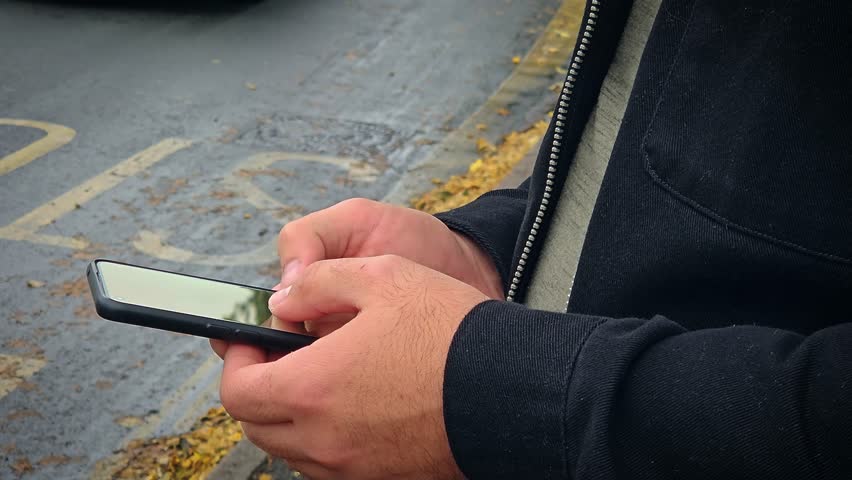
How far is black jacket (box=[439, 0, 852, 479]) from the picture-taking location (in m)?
1.09

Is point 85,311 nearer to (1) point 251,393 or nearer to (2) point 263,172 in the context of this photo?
(2) point 263,172

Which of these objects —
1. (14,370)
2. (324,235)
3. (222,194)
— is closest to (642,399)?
(324,235)

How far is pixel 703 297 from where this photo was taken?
1.35m

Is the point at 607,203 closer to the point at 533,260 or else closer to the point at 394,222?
the point at 533,260

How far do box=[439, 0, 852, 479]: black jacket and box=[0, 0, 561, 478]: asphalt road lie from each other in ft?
9.28

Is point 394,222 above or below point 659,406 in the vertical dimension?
below

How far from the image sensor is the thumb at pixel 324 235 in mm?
1631

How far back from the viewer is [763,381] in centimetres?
109

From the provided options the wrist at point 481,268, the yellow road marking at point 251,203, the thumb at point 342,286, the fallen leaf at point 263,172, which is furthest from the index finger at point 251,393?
the fallen leaf at point 263,172

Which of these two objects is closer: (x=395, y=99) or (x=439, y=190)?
(x=439, y=190)

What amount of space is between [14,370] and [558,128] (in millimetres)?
3215

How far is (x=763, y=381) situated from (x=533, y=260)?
2.25 ft

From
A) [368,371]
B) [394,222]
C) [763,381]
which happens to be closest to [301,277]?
[368,371]

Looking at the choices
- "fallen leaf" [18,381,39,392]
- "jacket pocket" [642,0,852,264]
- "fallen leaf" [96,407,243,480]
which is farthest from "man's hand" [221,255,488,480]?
"fallen leaf" [18,381,39,392]
